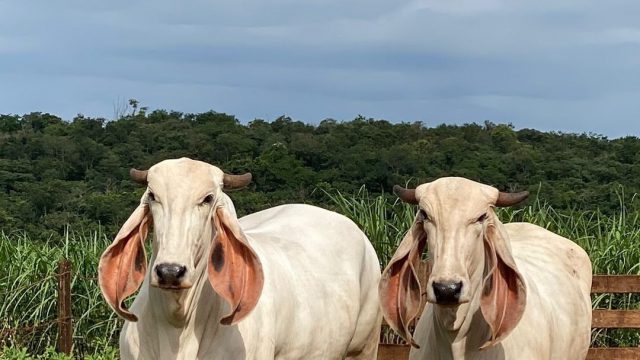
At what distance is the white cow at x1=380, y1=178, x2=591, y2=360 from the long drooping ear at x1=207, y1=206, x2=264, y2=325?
719mm

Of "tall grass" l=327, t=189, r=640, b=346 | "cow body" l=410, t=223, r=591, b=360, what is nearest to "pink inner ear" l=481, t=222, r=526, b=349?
"cow body" l=410, t=223, r=591, b=360

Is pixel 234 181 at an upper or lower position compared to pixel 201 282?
upper

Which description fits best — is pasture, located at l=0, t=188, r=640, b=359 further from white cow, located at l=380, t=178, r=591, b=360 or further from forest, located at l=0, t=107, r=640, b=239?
white cow, located at l=380, t=178, r=591, b=360

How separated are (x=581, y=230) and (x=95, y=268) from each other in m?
5.05

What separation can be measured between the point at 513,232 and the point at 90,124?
90.1 ft

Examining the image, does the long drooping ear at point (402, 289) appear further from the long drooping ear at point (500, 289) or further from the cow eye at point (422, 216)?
the long drooping ear at point (500, 289)

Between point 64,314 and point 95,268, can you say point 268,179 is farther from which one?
point 64,314

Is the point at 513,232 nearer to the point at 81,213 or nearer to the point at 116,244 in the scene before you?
the point at 116,244

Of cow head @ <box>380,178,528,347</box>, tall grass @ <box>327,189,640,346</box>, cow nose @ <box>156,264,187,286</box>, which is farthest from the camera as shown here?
tall grass @ <box>327,189,640,346</box>

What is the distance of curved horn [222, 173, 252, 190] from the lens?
609 centimetres

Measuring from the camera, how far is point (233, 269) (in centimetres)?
602

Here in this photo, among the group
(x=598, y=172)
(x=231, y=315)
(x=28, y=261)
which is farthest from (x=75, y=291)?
(x=598, y=172)

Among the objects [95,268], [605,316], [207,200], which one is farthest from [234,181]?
[95,268]

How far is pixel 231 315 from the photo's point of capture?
594cm
